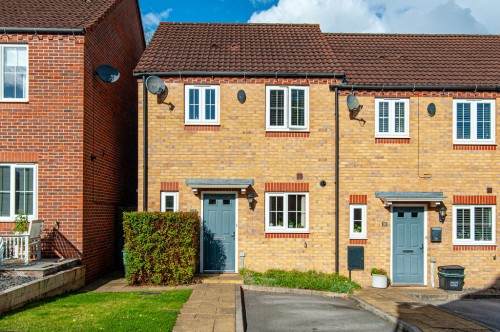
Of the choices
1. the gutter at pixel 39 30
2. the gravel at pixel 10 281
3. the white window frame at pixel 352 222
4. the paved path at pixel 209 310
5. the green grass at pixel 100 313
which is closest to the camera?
the green grass at pixel 100 313

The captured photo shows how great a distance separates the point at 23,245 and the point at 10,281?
79.8 inches

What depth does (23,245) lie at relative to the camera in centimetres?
1083

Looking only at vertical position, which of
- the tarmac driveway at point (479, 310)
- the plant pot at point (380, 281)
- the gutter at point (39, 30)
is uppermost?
the gutter at point (39, 30)

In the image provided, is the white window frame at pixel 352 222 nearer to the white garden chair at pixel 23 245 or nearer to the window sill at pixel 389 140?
the window sill at pixel 389 140

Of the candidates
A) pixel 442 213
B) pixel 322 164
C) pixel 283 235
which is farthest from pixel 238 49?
pixel 442 213

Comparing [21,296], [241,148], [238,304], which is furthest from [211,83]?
[21,296]

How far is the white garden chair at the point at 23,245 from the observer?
10.3 meters

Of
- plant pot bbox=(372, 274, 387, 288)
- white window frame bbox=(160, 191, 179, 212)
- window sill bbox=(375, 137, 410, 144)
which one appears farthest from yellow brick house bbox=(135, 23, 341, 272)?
window sill bbox=(375, 137, 410, 144)

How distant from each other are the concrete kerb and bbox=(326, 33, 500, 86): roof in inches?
256

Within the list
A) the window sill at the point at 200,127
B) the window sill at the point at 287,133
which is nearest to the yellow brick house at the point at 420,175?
the window sill at the point at 287,133

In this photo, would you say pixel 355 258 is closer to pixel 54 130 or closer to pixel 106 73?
pixel 106 73

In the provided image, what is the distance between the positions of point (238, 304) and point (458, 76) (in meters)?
10.2

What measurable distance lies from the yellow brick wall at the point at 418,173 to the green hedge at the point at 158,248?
4.76 meters

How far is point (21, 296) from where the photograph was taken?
27.7ft
